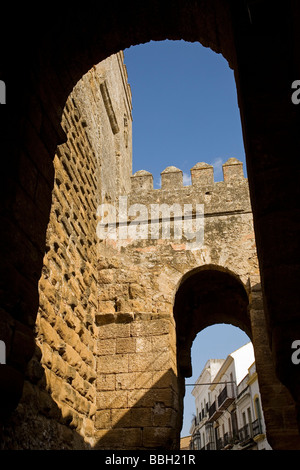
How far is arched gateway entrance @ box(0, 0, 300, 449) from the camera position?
7.30ft

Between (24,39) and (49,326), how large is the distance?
2582mm

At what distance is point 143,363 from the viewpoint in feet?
20.1

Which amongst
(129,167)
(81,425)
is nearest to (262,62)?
(81,425)

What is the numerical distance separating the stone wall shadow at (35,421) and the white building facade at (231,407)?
11.5 metres

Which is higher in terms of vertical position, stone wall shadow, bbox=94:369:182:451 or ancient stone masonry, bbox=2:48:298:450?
ancient stone masonry, bbox=2:48:298:450

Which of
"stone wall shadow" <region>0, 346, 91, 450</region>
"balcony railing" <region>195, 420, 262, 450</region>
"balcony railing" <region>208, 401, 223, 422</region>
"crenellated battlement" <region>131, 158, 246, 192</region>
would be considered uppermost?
"crenellated battlement" <region>131, 158, 246, 192</region>

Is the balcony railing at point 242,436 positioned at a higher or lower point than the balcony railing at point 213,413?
lower

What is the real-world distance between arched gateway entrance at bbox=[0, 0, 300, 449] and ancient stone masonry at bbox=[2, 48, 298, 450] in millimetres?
983

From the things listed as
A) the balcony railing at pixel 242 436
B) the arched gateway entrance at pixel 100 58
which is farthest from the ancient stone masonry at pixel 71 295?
the balcony railing at pixel 242 436

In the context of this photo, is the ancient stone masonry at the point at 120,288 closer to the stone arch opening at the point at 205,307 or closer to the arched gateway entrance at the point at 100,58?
the stone arch opening at the point at 205,307

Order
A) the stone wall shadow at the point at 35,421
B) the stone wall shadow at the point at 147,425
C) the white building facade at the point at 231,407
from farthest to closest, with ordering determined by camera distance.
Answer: the white building facade at the point at 231,407 < the stone wall shadow at the point at 147,425 < the stone wall shadow at the point at 35,421

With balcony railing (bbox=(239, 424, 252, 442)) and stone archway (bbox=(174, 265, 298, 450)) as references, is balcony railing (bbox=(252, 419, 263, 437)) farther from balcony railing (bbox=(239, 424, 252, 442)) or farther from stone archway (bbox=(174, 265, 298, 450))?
stone archway (bbox=(174, 265, 298, 450))

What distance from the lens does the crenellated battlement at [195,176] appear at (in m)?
7.75

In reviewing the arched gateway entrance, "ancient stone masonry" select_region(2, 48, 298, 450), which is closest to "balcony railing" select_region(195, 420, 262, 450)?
"ancient stone masonry" select_region(2, 48, 298, 450)
